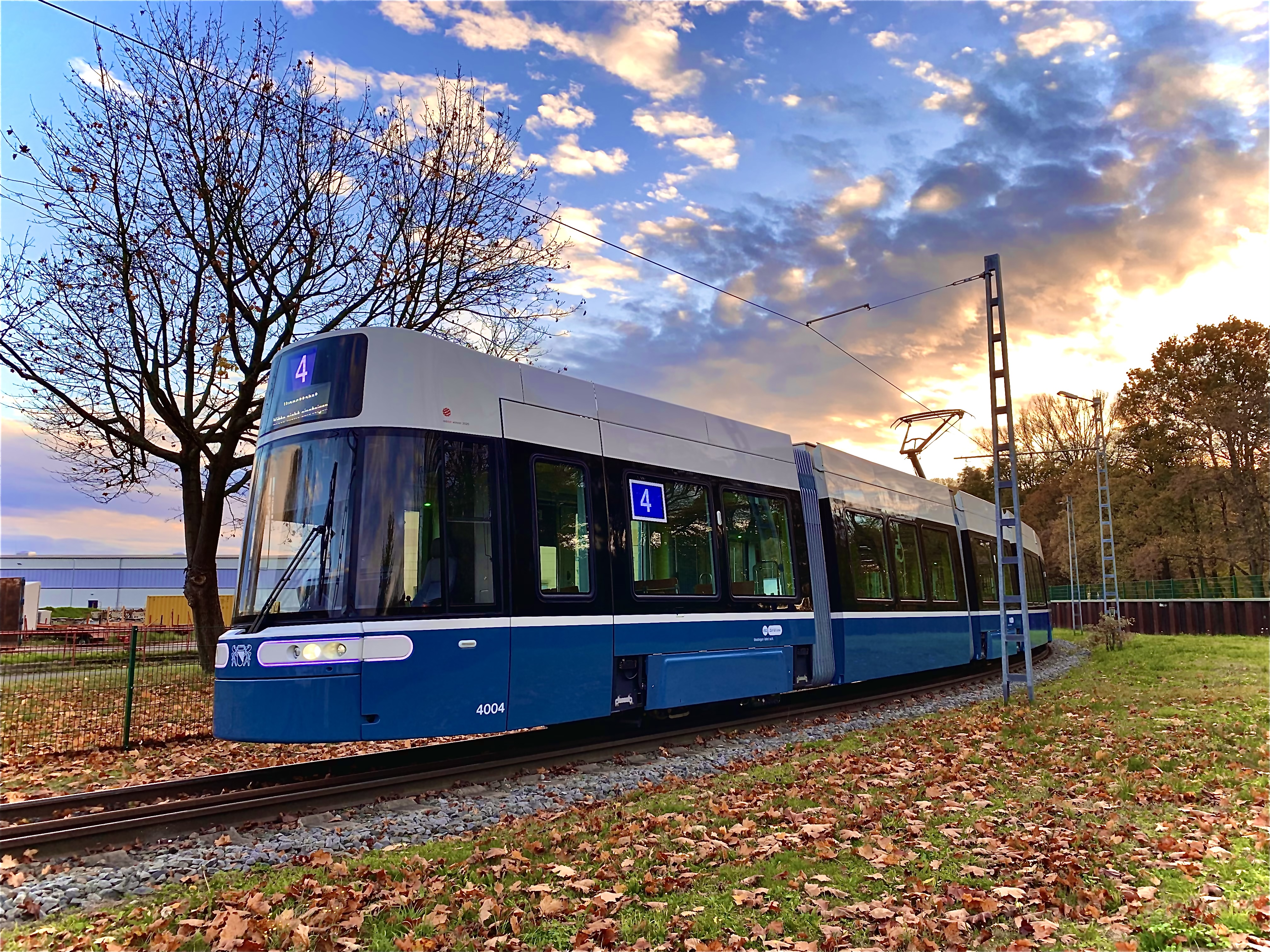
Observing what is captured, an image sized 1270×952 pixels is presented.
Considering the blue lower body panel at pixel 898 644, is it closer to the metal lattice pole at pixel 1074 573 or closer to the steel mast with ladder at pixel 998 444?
the steel mast with ladder at pixel 998 444

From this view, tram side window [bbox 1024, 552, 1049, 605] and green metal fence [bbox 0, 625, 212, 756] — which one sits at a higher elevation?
tram side window [bbox 1024, 552, 1049, 605]

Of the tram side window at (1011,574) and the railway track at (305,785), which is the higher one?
the tram side window at (1011,574)

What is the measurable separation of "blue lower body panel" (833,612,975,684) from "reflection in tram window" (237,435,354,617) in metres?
8.26

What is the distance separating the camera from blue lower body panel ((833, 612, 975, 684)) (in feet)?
44.1

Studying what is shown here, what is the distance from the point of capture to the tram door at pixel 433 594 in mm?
7344

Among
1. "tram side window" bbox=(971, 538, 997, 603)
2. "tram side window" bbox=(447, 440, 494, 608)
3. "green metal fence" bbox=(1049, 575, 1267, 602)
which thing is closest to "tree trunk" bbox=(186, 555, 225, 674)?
"tram side window" bbox=(447, 440, 494, 608)

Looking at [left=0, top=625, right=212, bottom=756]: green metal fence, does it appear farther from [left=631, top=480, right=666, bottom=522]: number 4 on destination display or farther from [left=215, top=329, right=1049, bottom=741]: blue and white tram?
[left=631, top=480, right=666, bottom=522]: number 4 on destination display

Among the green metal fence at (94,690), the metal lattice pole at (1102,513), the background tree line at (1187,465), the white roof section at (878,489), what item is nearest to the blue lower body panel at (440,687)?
the green metal fence at (94,690)

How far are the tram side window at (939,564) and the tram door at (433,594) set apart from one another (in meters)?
11.1

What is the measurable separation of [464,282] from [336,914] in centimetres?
1574

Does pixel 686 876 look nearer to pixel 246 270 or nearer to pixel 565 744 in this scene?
pixel 565 744

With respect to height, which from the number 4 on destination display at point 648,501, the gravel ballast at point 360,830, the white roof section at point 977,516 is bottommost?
the gravel ballast at point 360,830

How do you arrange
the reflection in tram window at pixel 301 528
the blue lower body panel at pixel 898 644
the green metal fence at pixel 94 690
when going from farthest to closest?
the blue lower body panel at pixel 898 644 < the green metal fence at pixel 94 690 < the reflection in tram window at pixel 301 528

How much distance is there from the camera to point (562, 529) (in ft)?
29.4
